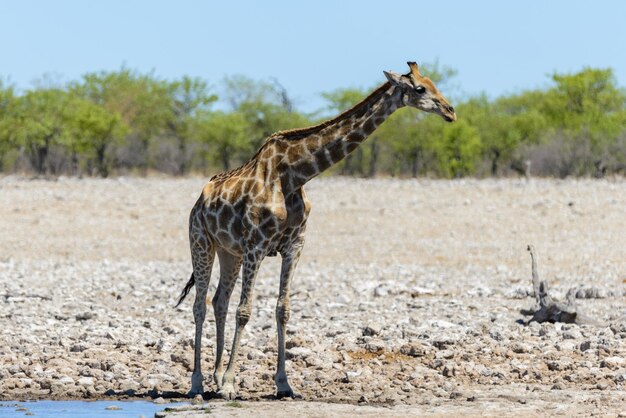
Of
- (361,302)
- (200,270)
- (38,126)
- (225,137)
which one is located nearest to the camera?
(200,270)

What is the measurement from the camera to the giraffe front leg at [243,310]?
35.9 feet

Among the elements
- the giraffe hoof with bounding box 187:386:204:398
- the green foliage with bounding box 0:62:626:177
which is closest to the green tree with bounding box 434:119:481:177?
the green foliage with bounding box 0:62:626:177

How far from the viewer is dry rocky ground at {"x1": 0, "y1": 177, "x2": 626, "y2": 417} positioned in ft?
38.2

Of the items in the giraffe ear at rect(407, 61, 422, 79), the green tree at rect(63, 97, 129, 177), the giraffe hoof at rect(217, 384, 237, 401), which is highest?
the green tree at rect(63, 97, 129, 177)

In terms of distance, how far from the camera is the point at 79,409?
35.7 ft

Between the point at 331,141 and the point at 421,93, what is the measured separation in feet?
3.14

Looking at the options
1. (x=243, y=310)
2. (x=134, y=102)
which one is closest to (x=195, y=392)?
(x=243, y=310)

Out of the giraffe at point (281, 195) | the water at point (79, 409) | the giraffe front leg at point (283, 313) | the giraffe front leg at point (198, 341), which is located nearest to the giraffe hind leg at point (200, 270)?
the giraffe front leg at point (198, 341)

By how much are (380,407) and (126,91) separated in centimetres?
6054

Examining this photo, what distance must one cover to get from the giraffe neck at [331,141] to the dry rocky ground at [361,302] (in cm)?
192

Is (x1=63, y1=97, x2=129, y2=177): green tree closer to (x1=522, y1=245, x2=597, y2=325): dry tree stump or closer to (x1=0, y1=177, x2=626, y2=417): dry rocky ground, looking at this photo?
(x1=0, y1=177, x2=626, y2=417): dry rocky ground

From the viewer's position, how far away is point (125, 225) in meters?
29.2

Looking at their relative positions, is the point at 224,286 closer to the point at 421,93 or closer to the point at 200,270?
the point at 200,270

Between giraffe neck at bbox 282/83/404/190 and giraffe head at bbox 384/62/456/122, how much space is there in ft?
1.00
